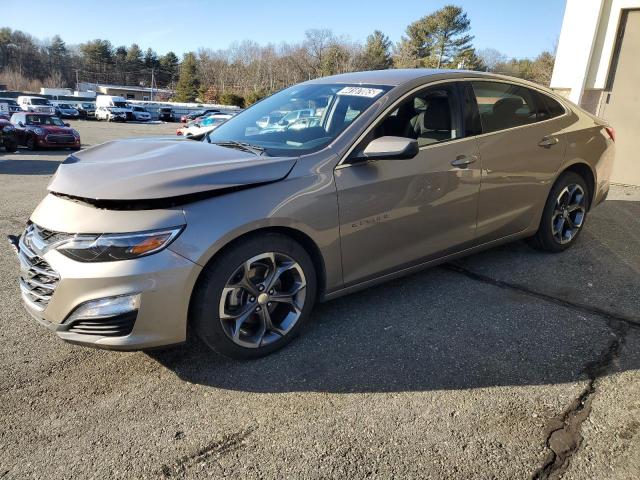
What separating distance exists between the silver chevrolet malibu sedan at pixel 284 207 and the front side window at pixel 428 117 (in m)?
0.01

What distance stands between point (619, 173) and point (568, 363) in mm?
7249

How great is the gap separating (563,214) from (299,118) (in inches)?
112

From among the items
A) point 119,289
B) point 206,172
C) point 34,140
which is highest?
point 206,172

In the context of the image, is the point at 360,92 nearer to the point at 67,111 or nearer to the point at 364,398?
the point at 364,398

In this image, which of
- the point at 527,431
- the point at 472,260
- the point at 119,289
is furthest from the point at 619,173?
the point at 119,289

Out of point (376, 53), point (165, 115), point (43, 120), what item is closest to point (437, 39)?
point (376, 53)

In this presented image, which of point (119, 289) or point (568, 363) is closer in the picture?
point (119, 289)

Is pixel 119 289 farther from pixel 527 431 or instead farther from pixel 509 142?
pixel 509 142

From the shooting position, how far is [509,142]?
394cm

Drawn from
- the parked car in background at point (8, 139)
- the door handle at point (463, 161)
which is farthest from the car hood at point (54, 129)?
the door handle at point (463, 161)

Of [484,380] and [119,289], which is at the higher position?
[119,289]

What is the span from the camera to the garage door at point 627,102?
8422 mm

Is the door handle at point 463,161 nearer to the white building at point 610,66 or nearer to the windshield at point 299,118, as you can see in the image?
the windshield at point 299,118

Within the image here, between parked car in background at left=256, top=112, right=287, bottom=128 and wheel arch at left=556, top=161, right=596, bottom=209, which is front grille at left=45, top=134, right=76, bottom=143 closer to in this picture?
parked car in background at left=256, top=112, right=287, bottom=128
